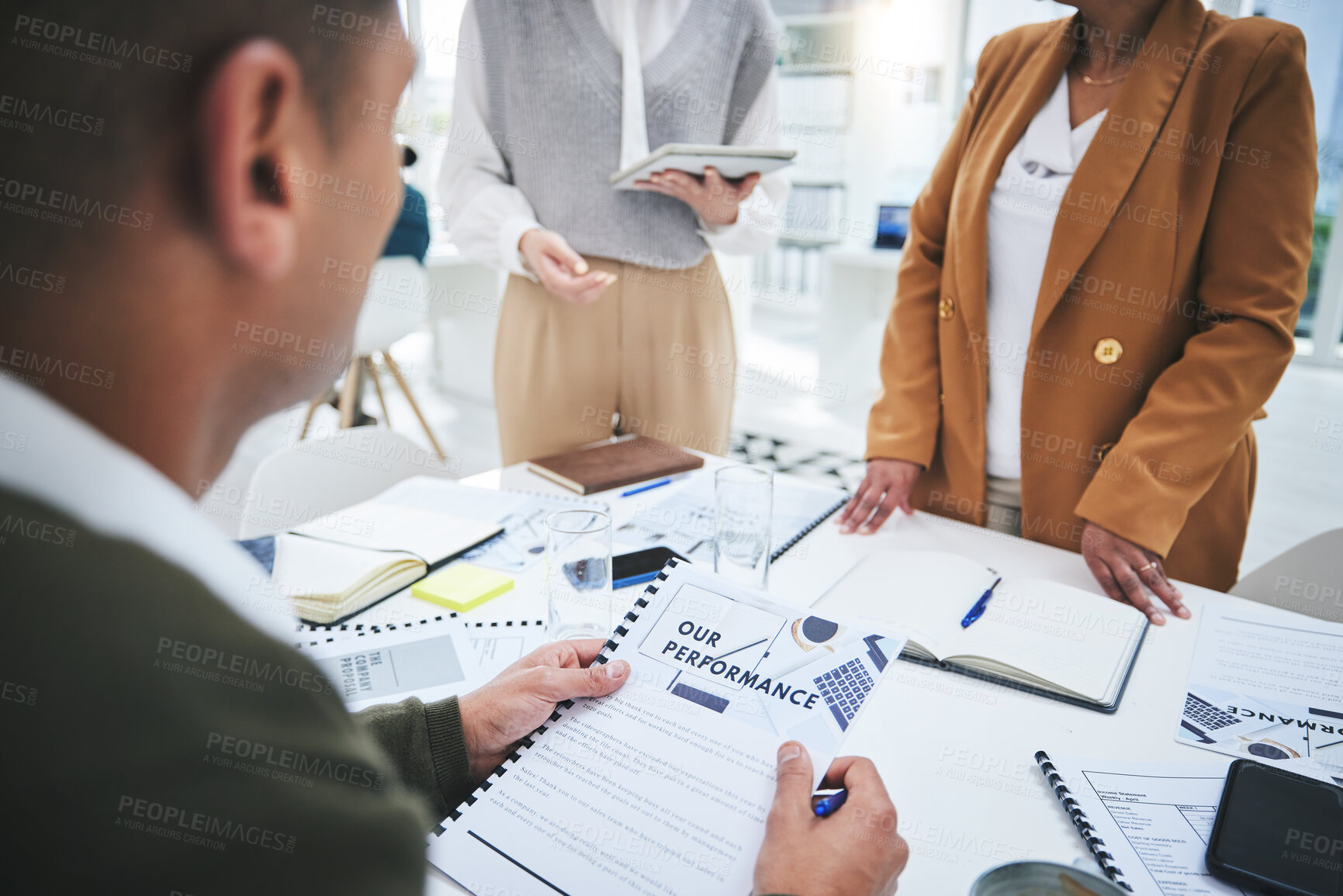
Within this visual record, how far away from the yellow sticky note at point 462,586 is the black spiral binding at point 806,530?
1.38ft

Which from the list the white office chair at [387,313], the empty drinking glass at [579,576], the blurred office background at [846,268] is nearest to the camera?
the empty drinking glass at [579,576]

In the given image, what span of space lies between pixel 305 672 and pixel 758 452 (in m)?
3.92

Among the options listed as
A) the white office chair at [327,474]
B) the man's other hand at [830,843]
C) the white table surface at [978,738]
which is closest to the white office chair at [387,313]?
the white office chair at [327,474]

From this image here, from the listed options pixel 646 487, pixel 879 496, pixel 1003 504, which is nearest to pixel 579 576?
pixel 646 487

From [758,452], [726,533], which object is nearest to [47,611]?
[726,533]

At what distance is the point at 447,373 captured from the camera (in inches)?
201

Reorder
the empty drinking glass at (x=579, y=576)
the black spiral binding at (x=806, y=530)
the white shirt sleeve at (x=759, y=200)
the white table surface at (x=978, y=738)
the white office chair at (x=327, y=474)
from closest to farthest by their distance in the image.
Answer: the white table surface at (x=978, y=738)
the empty drinking glass at (x=579, y=576)
the black spiral binding at (x=806, y=530)
the white office chair at (x=327, y=474)
the white shirt sleeve at (x=759, y=200)

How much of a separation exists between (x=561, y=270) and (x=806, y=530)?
28.4 inches

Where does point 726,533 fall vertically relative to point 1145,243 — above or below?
below

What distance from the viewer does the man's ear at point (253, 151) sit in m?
0.34

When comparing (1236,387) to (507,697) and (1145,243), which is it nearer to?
(1145,243)

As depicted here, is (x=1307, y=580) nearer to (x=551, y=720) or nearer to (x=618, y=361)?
(x=551, y=720)

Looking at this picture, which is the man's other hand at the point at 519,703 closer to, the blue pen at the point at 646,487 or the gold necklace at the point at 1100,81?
the blue pen at the point at 646,487

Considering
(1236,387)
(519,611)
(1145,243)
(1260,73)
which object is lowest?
(519,611)
